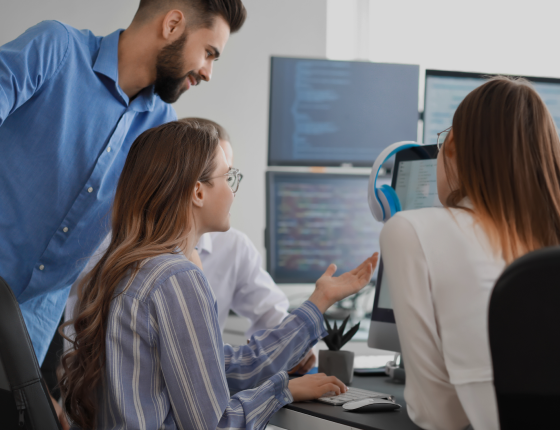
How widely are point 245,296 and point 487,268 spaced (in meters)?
1.22

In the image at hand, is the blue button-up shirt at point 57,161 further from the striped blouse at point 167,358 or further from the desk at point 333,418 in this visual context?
the desk at point 333,418

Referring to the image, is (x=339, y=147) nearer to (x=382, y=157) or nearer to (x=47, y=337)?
(x=382, y=157)

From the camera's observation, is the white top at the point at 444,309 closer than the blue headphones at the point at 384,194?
Yes

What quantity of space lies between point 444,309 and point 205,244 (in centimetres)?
120

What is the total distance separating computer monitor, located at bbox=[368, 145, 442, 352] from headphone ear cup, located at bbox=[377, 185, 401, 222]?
0.08 ft

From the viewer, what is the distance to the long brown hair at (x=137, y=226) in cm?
98

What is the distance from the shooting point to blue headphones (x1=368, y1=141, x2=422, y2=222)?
143 cm

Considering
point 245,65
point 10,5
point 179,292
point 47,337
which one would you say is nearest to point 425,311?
point 179,292

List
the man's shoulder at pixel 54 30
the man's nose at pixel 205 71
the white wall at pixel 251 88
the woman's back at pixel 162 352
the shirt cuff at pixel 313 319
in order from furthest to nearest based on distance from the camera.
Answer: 1. the white wall at pixel 251 88
2. the man's nose at pixel 205 71
3. the man's shoulder at pixel 54 30
4. the shirt cuff at pixel 313 319
5. the woman's back at pixel 162 352

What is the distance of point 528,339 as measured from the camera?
543mm

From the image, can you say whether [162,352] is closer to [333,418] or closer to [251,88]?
[333,418]

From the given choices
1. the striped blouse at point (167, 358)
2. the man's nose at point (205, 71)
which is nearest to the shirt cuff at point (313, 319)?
the striped blouse at point (167, 358)

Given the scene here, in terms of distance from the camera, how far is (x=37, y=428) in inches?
33.3

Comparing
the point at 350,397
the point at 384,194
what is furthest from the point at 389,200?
the point at 350,397
